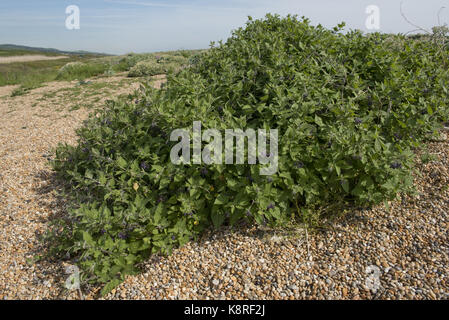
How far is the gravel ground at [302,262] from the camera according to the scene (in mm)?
2227

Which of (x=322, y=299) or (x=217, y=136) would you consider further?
(x=217, y=136)

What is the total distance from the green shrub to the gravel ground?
0.58 feet

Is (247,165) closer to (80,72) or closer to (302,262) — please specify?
(302,262)

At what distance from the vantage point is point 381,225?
2637mm

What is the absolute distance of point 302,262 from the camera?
2.46 metres

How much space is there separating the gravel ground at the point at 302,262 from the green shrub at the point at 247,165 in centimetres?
18

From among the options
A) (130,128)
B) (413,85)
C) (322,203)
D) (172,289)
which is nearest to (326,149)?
(322,203)

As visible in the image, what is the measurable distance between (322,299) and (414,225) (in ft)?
3.68

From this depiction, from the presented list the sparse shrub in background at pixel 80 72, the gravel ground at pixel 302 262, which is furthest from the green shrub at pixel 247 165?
the sparse shrub in background at pixel 80 72

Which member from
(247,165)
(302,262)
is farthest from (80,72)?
(302,262)

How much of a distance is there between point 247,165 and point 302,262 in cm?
94

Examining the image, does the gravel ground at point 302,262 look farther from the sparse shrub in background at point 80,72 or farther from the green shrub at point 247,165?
the sparse shrub in background at point 80,72
